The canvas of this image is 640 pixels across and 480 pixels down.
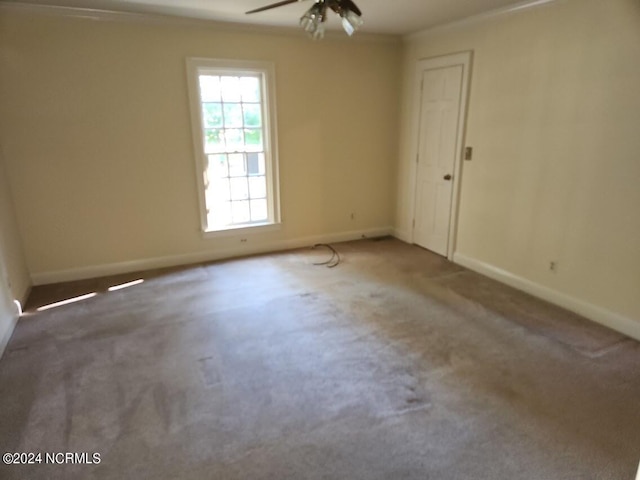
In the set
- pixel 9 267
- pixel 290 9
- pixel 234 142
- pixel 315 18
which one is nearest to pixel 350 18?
pixel 315 18

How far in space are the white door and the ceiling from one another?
25.4 inches

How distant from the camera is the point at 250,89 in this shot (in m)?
4.63

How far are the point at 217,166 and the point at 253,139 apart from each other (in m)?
0.55

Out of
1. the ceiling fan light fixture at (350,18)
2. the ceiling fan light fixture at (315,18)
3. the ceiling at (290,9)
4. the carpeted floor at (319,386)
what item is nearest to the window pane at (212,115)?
the ceiling at (290,9)

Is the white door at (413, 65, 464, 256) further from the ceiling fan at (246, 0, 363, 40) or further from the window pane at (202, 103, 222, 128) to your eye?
the window pane at (202, 103, 222, 128)

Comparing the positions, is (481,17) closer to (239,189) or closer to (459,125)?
(459,125)

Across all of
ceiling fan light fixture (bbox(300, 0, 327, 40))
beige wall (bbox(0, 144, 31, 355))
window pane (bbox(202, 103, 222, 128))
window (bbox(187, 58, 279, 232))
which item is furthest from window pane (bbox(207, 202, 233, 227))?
ceiling fan light fixture (bbox(300, 0, 327, 40))

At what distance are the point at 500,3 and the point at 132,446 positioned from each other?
4333 millimetres

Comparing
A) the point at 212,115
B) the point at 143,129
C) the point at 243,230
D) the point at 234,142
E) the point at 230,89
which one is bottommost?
the point at 243,230

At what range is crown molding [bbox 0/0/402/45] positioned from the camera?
353cm

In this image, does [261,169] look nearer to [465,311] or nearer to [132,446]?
[465,311]

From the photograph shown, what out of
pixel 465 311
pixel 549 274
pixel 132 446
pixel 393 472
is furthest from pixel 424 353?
pixel 132 446

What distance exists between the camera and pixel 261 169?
4887mm

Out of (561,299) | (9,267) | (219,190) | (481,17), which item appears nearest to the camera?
(9,267)
